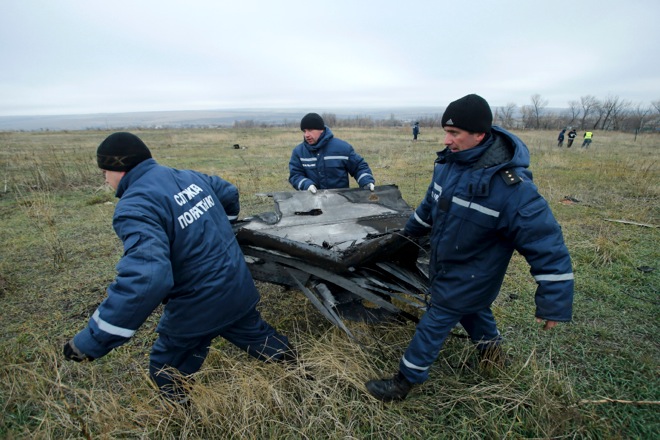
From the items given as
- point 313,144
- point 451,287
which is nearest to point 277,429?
point 451,287

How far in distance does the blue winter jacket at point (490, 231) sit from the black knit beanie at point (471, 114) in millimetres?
104

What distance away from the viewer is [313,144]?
12.5 feet

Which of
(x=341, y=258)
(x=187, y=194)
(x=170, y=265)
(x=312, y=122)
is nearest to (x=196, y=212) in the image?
(x=187, y=194)

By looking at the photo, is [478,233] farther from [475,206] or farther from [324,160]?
[324,160]

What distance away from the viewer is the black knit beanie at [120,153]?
5.43 ft

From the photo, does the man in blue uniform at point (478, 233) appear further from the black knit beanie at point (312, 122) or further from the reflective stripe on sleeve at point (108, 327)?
the black knit beanie at point (312, 122)

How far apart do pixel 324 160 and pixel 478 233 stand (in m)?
2.44

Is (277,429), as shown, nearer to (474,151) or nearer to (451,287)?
(451,287)

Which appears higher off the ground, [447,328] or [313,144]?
[313,144]

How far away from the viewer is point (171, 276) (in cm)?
146

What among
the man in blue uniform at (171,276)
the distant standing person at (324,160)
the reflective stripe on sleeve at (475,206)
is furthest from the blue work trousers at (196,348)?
the distant standing person at (324,160)

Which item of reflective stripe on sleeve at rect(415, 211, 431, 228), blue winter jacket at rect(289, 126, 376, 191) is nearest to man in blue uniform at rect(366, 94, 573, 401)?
reflective stripe on sleeve at rect(415, 211, 431, 228)

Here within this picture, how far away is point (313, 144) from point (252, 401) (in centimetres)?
275

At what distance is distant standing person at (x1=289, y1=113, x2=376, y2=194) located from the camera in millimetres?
3719
